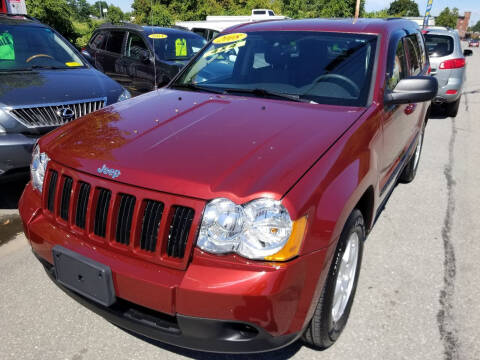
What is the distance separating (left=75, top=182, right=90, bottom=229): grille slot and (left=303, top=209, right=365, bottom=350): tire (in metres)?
1.20

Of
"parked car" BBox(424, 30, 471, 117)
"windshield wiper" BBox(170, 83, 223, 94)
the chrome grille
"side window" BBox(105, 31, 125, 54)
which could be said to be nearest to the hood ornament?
"windshield wiper" BBox(170, 83, 223, 94)

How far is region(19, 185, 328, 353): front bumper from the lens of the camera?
1658mm

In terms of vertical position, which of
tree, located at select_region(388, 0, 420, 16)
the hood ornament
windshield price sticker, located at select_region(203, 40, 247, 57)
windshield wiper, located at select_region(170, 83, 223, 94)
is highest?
tree, located at select_region(388, 0, 420, 16)

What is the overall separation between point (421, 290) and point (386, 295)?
0.27 m

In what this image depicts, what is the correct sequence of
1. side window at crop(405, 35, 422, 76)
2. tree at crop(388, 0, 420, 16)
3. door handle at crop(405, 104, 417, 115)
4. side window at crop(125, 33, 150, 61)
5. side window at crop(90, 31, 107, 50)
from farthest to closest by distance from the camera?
tree at crop(388, 0, 420, 16) → side window at crop(90, 31, 107, 50) → side window at crop(125, 33, 150, 61) → side window at crop(405, 35, 422, 76) → door handle at crop(405, 104, 417, 115)

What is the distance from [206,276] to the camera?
1.69 m

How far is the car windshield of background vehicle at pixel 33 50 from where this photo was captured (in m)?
4.72

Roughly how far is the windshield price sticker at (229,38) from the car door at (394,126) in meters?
1.20

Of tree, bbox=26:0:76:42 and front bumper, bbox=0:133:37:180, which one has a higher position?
tree, bbox=26:0:76:42

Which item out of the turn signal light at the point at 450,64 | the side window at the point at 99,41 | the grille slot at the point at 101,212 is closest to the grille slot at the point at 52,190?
the grille slot at the point at 101,212

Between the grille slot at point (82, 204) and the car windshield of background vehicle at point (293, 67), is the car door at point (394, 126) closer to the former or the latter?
the car windshield of background vehicle at point (293, 67)

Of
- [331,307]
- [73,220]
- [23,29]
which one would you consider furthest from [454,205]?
[23,29]

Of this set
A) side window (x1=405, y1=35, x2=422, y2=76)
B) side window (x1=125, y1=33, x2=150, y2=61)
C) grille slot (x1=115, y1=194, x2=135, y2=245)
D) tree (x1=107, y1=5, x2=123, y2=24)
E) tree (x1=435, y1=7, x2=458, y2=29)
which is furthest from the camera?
tree (x1=435, y1=7, x2=458, y2=29)

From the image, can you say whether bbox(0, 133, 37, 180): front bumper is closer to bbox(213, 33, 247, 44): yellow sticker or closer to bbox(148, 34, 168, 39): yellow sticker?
bbox(213, 33, 247, 44): yellow sticker
